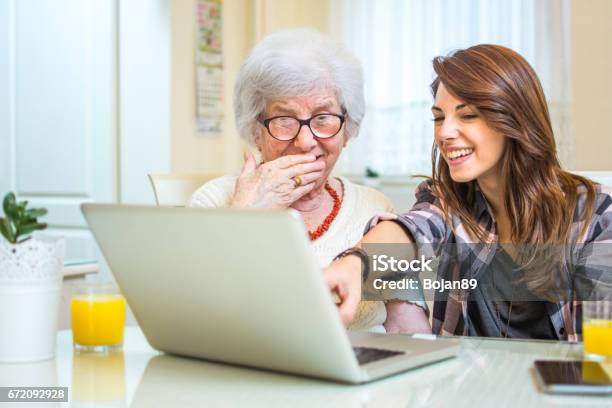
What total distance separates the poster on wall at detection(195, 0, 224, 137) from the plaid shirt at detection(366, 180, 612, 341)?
2.29m

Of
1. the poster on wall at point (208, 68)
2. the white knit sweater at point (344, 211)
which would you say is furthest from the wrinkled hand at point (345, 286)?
the poster on wall at point (208, 68)

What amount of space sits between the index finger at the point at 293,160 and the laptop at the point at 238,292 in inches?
34.7

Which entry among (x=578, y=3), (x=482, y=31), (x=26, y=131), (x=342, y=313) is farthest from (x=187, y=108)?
(x=342, y=313)

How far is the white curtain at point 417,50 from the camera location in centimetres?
320

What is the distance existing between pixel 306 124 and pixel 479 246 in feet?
1.78

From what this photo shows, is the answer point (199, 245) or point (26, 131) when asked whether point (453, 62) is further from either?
point (26, 131)

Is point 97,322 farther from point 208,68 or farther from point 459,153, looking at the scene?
point 208,68

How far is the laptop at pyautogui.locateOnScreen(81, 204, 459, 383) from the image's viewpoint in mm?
820

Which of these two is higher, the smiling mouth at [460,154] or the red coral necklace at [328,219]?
the smiling mouth at [460,154]

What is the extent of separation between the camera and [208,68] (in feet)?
12.5

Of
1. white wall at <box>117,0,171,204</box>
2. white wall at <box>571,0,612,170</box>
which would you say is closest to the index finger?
white wall at <box>571,0,612,170</box>

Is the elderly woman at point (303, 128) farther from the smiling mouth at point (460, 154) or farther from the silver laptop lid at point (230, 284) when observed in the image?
the silver laptop lid at point (230, 284)

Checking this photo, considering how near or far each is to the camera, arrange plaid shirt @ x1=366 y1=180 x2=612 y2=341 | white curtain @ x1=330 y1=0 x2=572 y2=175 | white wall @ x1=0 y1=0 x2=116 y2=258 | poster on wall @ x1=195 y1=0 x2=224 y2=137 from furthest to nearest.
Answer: poster on wall @ x1=195 y1=0 x2=224 y2=137, white wall @ x1=0 y1=0 x2=116 y2=258, white curtain @ x1=330 y1=0 x2=572 y2=175, plaid shirt @ x1=366 y1=180 x2=612 y2=341

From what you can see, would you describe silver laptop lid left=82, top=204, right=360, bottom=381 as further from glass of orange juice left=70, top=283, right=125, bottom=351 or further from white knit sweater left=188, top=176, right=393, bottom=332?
white knit sweater left=188, top=176, right=393, bottom=332
